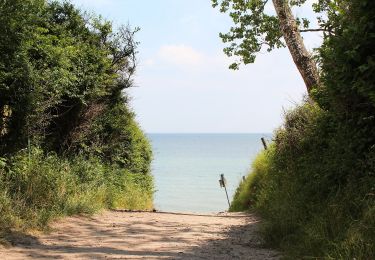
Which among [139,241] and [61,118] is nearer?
[139,241]

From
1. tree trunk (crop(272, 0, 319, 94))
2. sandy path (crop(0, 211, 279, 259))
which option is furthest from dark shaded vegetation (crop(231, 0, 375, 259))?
tree trunk (crop(272, 0, 319, 94))

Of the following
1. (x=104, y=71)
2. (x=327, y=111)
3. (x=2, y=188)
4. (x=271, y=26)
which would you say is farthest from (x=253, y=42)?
(x=2, y=188)

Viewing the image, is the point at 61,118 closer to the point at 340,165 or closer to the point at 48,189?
the point at 48,189

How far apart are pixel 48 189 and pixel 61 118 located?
3647 mm

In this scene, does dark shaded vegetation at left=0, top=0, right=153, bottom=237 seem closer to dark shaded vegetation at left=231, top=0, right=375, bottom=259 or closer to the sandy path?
the sandy path

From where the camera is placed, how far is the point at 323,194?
25.5 ft

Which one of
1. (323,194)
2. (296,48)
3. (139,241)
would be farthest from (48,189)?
(296,48)

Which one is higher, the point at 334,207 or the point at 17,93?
the point at 17,93

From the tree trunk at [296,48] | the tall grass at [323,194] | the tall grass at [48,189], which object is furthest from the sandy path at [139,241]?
the tree trunk at [296,48]

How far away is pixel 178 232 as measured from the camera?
941 cm

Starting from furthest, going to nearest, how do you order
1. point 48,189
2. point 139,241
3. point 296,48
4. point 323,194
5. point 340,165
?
point 296,48 < point 48,189 < point 139,241 < point 323,194 < point 340,165

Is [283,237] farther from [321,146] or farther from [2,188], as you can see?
[2,188]

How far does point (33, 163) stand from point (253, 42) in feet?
30.3

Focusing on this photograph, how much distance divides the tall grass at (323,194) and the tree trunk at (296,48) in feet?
4.99
